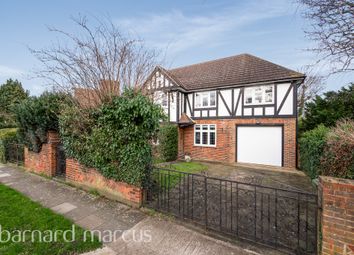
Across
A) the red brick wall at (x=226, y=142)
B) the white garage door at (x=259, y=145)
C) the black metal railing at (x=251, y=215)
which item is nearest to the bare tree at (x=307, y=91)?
the red brick wall at (x=226, y=142)

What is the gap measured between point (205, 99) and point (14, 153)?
1163 cm

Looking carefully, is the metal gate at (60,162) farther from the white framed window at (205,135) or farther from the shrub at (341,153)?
the white framed window at (205,135)

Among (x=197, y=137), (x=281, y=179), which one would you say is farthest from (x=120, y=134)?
(x=197, y=137)

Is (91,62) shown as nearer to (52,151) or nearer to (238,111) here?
(52,151)

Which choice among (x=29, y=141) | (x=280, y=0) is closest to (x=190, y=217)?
(x=280, y=0)

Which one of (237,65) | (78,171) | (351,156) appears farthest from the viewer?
(237,65)

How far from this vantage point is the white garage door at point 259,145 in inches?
411

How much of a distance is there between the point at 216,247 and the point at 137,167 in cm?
230

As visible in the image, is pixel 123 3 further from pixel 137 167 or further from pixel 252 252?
pixel 252 252

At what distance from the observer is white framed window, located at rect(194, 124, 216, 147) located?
1231 centimetres

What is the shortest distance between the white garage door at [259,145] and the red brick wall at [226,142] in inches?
12.8

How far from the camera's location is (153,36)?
680 cm

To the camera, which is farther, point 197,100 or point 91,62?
point 197,100

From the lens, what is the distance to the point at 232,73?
489 inches
